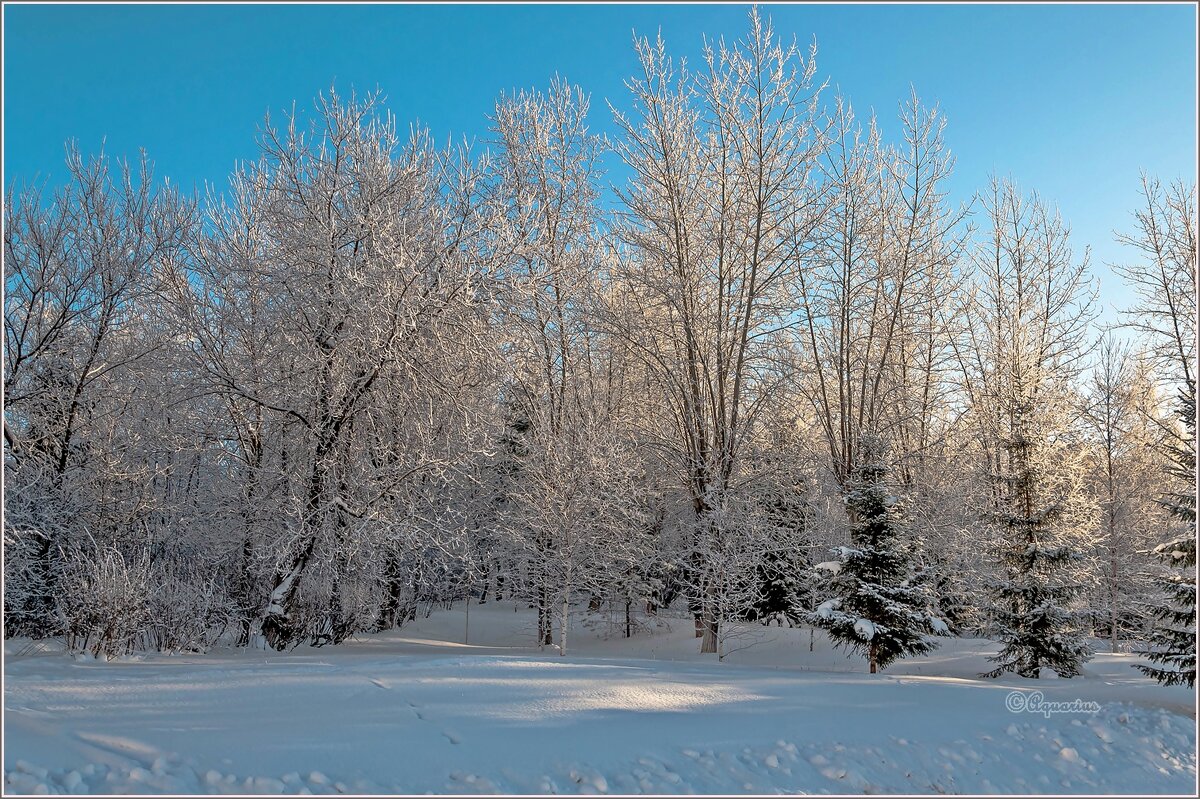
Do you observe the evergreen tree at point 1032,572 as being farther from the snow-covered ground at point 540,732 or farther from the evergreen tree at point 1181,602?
the snow-covered ground at point 540,732

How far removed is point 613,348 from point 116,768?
14.0 meters

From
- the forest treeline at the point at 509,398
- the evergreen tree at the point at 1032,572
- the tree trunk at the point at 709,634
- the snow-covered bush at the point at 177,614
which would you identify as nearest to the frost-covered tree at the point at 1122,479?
the forest treeline at the point at 509,398

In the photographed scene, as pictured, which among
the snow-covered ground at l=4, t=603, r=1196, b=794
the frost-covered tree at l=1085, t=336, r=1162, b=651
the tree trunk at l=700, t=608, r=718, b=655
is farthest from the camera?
the frost-covered tree at l=1085, t=336, r=1162, b=651

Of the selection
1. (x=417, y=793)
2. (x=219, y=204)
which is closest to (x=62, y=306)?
(x=219, y=204)

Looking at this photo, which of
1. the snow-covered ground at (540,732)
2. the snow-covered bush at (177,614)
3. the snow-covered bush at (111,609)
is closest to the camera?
the snow-covered ground at (540,732)

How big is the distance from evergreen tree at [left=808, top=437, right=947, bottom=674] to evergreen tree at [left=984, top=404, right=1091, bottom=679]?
1.98 metres

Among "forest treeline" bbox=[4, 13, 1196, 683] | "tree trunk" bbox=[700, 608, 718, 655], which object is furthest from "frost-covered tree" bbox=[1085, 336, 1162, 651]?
"tree trunk" bbox=[700, 608, 718, 655]

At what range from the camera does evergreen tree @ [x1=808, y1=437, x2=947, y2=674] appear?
38.5 ft

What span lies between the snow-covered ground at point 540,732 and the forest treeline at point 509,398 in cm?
267

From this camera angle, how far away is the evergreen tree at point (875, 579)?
11727 mm

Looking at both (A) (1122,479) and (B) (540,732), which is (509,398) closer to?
(B) (540,732)

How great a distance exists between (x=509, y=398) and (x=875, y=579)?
31.1ft

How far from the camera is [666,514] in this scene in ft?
63.3

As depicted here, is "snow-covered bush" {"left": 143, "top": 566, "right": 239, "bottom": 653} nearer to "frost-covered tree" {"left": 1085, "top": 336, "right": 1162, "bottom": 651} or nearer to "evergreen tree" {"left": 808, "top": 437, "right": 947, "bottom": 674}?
"evergreen tree" {"left": 808, "top": 437, "right": 947, "bottom": 674}
